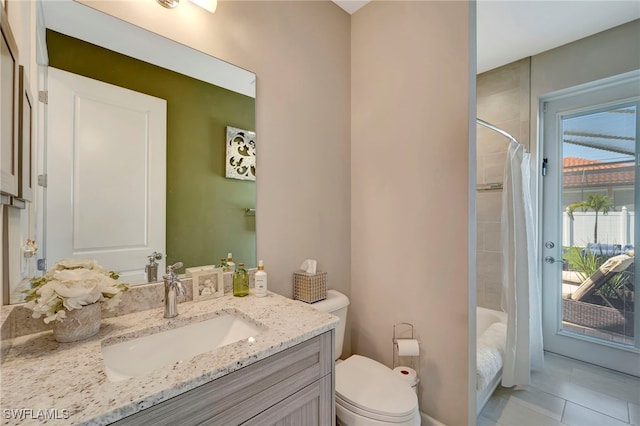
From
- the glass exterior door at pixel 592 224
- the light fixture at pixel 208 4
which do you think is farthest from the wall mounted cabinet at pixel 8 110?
the glass exterior door at pixel 592 224

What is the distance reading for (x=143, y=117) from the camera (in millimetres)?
1129

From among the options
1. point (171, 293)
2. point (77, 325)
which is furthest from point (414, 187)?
point (77, 325)

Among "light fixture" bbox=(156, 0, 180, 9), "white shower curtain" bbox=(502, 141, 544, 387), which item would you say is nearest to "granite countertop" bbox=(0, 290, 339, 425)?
"light fixture" bbox=(156, 0, 180, 9)

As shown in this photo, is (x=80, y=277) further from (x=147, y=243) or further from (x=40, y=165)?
(x=40, y=165)

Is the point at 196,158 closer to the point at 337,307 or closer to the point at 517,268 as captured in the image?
the point at 337,307

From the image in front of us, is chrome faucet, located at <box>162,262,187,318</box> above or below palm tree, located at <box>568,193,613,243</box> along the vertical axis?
below

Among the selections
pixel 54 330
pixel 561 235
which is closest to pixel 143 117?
pixel 54 330

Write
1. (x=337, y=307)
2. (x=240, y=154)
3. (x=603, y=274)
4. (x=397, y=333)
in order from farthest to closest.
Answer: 1. (x=603, y=274)
2. (x=397, y=333)
3. (x=337, y=307)
4. (x=240, y=154)

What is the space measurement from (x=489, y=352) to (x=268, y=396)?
68.8 inches

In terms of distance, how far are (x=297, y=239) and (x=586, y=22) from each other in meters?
2.71

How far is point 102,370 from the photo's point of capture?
68 cm

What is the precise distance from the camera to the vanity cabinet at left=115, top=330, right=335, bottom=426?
648mm

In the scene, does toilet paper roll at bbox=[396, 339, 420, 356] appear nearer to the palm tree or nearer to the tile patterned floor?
the tile patterned floor

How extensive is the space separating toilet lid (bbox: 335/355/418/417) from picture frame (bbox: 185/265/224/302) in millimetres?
728
